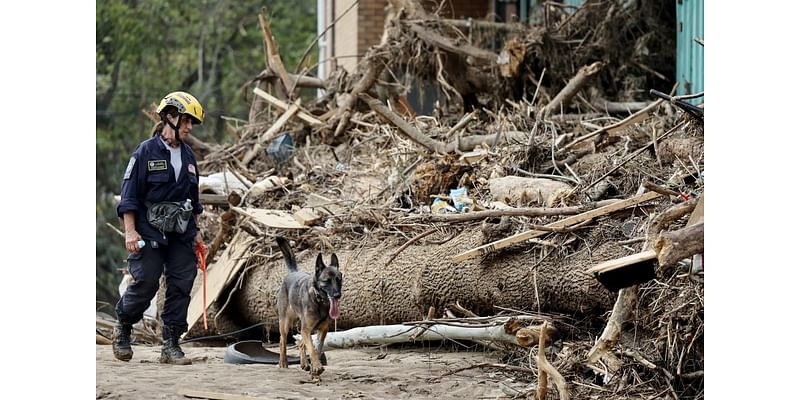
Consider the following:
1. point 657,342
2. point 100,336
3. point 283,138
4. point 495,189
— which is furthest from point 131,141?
point 657,342

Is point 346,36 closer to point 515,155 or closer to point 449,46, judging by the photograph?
point 449,46

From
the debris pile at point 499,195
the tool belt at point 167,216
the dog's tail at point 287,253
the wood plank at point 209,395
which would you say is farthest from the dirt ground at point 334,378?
the tool belt at point 167,216

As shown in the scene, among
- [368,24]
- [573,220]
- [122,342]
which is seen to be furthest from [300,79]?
[573,220]

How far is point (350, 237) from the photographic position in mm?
9695

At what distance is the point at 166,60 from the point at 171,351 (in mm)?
26324

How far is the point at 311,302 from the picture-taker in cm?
737

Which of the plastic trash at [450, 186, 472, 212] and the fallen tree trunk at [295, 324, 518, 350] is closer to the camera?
the fallen tree trunk at [295, 324, 518, 350]

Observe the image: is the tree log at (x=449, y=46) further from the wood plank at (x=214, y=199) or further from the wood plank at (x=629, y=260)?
the wood plank at (x=629, y=260)

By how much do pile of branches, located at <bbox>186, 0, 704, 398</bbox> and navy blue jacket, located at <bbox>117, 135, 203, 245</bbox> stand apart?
1.81m

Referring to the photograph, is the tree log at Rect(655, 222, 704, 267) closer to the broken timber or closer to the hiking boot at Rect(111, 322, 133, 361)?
the hiking boot at Rect(111, 322, 133, 361)

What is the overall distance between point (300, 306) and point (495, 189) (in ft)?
7.36

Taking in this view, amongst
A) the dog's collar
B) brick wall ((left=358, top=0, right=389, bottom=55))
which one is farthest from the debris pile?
brick wall ((left=358, top=0, right=389, bottom=55))

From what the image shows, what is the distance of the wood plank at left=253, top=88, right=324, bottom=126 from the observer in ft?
44.4

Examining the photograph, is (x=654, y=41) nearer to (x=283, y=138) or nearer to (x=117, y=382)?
(x=283, y=138)
